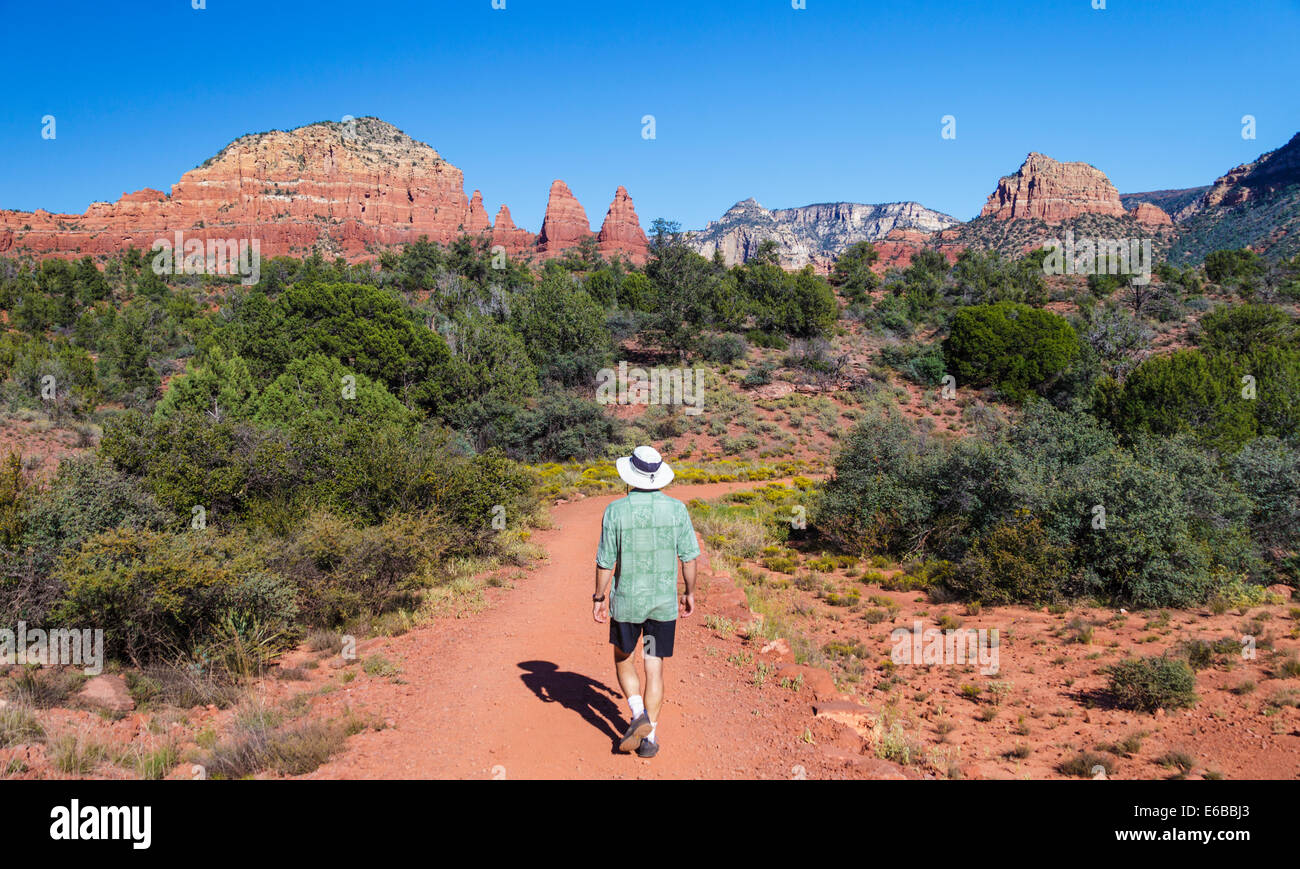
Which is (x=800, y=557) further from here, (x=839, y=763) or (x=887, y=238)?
(x=887, y=238)

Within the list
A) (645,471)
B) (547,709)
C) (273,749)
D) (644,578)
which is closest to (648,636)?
(644,578)

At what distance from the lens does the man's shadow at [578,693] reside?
5.14 meters

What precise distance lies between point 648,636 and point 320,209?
130443 millimetres

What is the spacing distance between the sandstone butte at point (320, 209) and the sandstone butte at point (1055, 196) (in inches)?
2708

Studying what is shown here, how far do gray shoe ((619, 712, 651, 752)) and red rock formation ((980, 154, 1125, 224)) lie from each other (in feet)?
406

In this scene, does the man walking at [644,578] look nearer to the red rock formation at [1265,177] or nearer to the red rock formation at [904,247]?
the red rock formation at [904,247]

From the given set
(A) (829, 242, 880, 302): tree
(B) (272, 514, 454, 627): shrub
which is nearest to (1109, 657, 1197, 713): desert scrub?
(B) (272, 514, 454, 627): shrub

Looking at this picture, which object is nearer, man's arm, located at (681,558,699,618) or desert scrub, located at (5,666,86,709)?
man's arm, located at (681,558,699,618)

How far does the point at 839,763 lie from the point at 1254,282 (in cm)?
6082

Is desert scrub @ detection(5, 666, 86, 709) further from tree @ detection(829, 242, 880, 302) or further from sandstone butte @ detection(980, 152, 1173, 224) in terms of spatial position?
sandstone butte @ detection(980, 152, 1173, 224)

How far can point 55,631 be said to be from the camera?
6246 millimetres

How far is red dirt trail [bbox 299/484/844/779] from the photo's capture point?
4457mm

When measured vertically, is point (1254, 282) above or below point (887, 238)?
below
